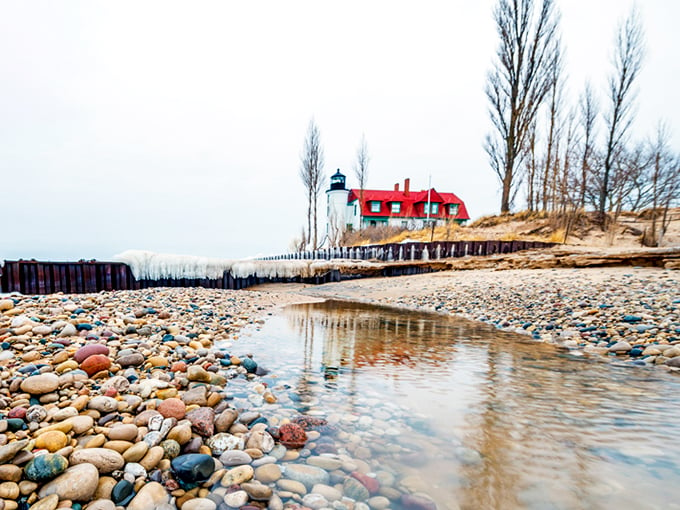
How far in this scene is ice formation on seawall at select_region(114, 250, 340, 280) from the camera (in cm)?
818

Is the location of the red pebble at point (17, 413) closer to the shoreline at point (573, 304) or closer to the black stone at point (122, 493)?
the black stone at point (122, 493)

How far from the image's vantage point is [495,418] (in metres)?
1.98

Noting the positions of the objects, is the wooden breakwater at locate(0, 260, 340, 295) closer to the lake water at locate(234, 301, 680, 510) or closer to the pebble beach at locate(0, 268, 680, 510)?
the pebble beach at locate(0, 268, 680, 510)

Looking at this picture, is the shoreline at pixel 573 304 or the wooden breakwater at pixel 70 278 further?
the wooden breakwater at pixel 70 278

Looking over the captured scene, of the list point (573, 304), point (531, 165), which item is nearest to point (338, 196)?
point (531, 165)

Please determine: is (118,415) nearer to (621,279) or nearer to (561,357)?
(561,357)

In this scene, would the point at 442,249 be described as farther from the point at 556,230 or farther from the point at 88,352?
the point at 88,352

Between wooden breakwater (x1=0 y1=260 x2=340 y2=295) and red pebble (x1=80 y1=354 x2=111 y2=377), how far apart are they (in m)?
5.86

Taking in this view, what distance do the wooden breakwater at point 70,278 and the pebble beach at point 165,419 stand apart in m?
3.07

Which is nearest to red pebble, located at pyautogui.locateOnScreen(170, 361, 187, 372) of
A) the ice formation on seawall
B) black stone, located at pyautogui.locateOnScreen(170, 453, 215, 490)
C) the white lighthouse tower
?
black stone, located at pyautogui.locateOnScreen(170, 453, 215, 490)

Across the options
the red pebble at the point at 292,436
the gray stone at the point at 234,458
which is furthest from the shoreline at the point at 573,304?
the gray stone at the point at 234,458

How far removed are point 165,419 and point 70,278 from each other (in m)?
6.94

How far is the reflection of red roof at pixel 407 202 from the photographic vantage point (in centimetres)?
3309

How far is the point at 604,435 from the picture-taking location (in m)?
1.77
